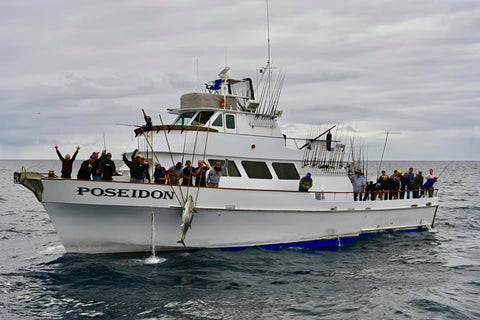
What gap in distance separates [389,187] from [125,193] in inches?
404

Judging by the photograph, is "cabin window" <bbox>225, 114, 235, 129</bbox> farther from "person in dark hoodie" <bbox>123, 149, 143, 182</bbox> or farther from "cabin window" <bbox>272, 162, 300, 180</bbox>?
"person in dark hoodie" <bbox>123, 149, 143, 182</bbox>

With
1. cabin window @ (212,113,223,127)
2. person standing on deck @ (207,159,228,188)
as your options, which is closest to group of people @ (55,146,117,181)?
person standing on deck @ (207,159,228,188)

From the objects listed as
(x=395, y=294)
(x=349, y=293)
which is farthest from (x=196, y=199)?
(x=395, y=294)

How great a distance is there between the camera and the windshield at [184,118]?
641 inches

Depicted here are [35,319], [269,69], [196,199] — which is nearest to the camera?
[35,319]

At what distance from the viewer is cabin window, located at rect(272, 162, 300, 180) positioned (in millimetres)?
16500

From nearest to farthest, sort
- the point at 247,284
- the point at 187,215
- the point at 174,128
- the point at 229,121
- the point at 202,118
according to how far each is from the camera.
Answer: the point at 247,284
the point at 187,215
the point at 174,128
the point at 229,121
the point at 202,118

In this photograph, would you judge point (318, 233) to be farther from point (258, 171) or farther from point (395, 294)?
point (395, 294)

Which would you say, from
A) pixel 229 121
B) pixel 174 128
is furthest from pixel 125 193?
pixel 229 121

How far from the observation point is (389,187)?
18641 millimetres

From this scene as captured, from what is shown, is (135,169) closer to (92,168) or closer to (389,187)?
(92,168)

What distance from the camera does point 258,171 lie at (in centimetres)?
1606

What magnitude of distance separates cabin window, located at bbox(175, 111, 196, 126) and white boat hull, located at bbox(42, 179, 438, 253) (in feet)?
10.8

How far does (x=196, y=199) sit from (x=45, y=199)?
13.0 feet
